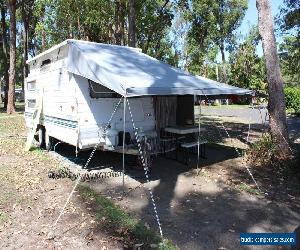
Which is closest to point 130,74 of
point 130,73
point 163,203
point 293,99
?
point 130,73

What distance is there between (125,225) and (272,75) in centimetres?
680

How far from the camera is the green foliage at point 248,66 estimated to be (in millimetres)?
46612

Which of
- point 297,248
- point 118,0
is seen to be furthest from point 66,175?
point 118,0

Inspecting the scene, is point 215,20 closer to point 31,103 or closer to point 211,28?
point 211,28

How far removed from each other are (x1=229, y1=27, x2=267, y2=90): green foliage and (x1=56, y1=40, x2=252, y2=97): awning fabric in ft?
120

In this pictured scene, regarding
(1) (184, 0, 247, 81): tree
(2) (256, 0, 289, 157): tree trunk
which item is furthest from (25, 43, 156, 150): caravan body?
(1) (184, 0, 247, 81): tree

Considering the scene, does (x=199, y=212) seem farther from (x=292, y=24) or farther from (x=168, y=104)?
(x=292, y=24)

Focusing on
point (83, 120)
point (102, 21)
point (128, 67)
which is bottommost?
point (83, 120)

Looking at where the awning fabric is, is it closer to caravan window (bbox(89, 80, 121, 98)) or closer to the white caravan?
the white caravan

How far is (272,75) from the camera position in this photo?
10.7m

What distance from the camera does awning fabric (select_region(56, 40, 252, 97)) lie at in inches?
306

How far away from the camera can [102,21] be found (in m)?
32.2

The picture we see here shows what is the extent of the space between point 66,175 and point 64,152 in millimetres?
3008

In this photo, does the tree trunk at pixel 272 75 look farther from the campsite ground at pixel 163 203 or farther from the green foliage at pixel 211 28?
the green foliage at pixel 211 28
